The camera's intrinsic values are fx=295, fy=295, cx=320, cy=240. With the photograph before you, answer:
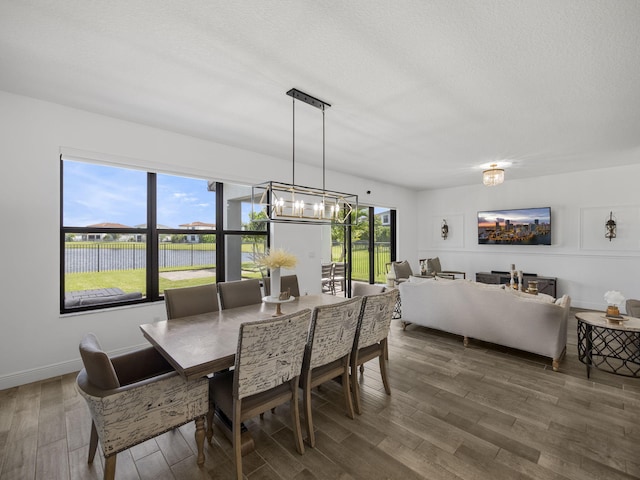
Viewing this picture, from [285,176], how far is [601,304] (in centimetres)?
624

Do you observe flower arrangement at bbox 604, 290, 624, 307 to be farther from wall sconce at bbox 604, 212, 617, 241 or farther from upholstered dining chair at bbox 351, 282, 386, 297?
wall sconce at bbox 604, 212, 617, 241

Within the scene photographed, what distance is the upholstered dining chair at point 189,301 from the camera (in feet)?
8.76

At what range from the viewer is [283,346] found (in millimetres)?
1777

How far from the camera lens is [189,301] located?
2.77 m

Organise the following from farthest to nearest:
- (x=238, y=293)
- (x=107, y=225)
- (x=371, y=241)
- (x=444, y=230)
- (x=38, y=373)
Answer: (x=444, y=230)
(x=371, y=241)
(x=107, y=225)
(x=238, y=293)
(x=38, y=373)

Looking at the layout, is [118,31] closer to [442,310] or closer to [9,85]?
[9,85]

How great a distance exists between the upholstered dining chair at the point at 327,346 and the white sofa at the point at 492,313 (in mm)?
2098

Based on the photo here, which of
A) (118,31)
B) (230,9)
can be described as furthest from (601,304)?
(118,31)

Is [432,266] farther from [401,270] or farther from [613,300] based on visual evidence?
[613,300]

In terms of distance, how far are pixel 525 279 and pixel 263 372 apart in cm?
632

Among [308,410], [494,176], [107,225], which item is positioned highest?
[494,176]

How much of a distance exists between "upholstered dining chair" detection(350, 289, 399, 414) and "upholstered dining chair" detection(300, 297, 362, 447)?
0.09 meters

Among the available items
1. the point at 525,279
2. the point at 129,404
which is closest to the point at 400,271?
the point at 525,279

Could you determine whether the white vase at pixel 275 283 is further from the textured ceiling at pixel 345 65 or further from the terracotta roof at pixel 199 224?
the terracotta roof at pixel 199 224
